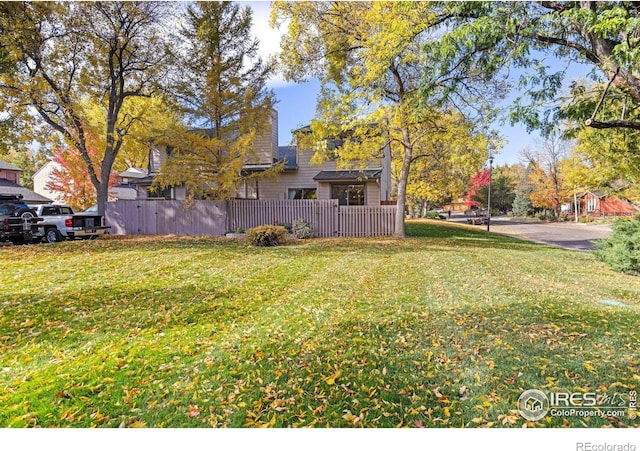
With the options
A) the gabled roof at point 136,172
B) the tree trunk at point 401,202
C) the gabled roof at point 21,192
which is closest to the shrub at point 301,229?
the tree trunk at point 401,202

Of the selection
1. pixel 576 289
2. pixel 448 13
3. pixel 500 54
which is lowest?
pixel 576 289

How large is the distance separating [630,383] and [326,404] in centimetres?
281

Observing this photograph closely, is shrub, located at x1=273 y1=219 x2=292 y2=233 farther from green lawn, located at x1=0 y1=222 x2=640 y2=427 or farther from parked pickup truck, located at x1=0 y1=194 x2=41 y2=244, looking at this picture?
parked pickup truck, located at x1=0 y1=194 x2=41 y2=244

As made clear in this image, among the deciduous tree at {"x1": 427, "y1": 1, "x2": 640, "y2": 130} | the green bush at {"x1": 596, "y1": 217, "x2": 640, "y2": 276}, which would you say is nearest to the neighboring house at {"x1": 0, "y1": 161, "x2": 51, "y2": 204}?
the deciduous tree at {"x1": 427, "y1": 1, "x2": 640, "y2": 130}

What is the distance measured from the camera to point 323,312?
4.80m

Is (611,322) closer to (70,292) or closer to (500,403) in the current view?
(500,403)

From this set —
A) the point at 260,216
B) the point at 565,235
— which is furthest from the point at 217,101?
the point at 565,235

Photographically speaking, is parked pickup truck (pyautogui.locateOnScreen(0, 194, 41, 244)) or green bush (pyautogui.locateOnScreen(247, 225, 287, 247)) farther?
parked pickup truck (pyautogui.locateOnScreen(0, 194, 41, 244))

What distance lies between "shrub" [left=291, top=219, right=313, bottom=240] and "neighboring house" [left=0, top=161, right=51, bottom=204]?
933 inches

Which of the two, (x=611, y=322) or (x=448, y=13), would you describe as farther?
(x=448, y=13)

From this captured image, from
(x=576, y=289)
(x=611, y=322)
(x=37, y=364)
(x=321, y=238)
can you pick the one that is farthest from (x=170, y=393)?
(x=321, y=238)

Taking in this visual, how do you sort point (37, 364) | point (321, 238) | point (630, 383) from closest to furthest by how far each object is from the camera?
point (630, 383) → point (37, 364) → point (321, 238)

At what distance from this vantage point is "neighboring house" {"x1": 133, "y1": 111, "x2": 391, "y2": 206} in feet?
57.2

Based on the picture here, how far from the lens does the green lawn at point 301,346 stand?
101 inches
